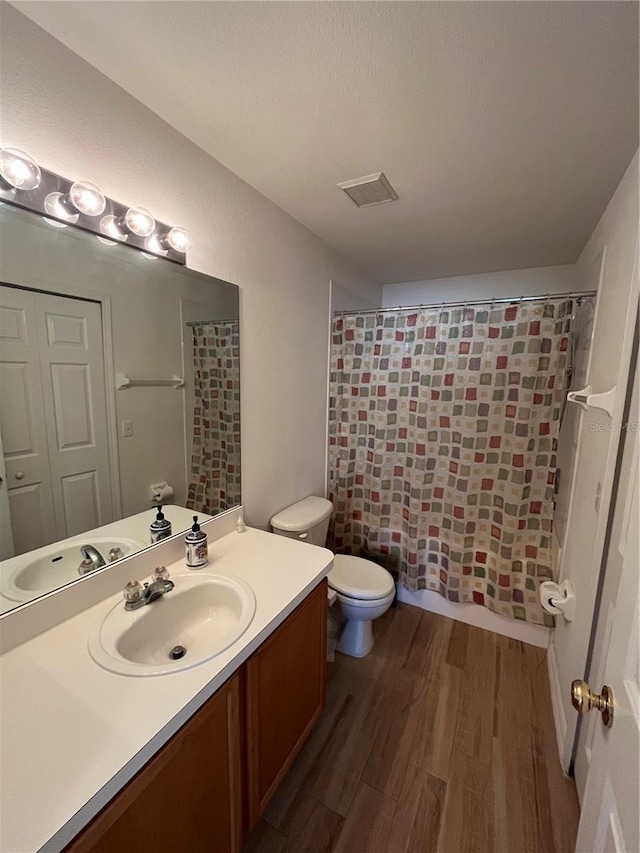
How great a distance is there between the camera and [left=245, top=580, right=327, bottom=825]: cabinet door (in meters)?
0.98

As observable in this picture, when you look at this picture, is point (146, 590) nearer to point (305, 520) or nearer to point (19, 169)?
point (305, 520)

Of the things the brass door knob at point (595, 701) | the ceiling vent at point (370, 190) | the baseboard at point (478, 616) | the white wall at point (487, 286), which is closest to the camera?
the brass door knob at point (595, 701)

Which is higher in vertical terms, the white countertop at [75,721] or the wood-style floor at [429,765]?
the white countertop at [75,721]

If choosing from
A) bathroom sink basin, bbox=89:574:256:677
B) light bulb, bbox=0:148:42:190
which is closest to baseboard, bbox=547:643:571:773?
bathroom sink basin, bbox=89:574:256:677

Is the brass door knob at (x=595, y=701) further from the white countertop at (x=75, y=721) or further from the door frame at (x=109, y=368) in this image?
the door frame at (x=109, y=368)

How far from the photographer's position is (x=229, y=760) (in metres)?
0.89

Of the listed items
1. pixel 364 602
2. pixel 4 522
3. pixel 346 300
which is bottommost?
pixel 364 602

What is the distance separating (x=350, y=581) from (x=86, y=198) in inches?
74.4

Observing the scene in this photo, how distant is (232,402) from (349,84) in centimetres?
115

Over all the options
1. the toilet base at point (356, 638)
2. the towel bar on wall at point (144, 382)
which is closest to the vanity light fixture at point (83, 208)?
the towel bar on wall at point (144, 382)

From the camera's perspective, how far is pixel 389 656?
187cm

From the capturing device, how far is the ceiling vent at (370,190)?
4.74 ft

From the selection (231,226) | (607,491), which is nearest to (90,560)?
(231,226)

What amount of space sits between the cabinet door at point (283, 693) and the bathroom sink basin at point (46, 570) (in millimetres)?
573
